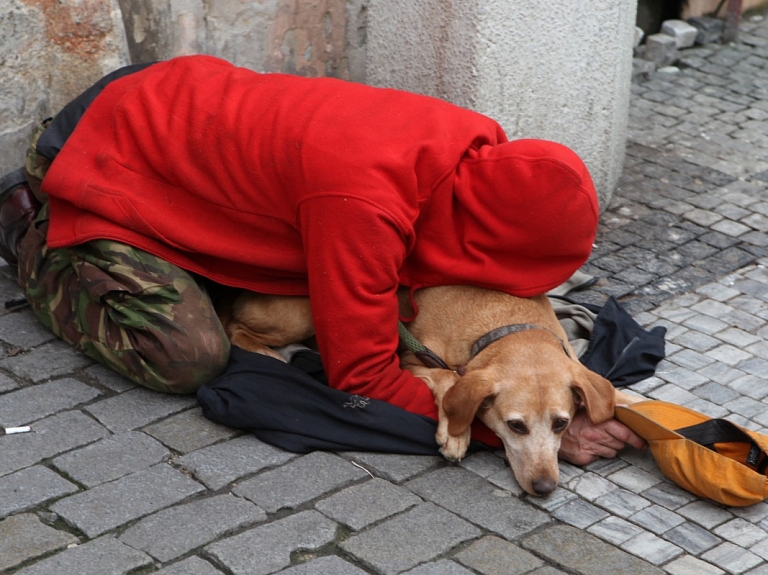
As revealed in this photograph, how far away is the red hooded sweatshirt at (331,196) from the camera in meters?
3.89

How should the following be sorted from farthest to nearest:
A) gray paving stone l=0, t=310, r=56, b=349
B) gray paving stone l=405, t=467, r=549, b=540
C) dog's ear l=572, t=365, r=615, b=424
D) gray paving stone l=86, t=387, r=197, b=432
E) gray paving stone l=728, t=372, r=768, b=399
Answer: gray paving stone l=0, t=310, r=56, b=349
gray paving stone l=728, t=372, r=768, b=399
gray paving stone l=86, t=387, r=197, b=432
dog's ear l=572, t=365, r=615, b=424
gray paving stone l=405, t=467, r=549, b=540

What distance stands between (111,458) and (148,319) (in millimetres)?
607

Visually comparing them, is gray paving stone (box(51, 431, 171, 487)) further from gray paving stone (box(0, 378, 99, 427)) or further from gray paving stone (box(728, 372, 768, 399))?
gray paving stone (box(728, 372, 768, 399))

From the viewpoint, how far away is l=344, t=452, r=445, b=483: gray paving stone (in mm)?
3908

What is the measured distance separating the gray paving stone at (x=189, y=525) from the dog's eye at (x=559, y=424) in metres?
1.09

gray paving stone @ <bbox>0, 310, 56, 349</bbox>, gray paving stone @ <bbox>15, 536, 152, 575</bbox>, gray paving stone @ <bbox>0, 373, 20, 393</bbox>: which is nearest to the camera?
gray paving stone @ <bbox>15, 536, 152, 575</bbox>

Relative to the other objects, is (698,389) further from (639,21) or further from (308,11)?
(639,21)

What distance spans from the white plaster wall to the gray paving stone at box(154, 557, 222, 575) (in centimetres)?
302

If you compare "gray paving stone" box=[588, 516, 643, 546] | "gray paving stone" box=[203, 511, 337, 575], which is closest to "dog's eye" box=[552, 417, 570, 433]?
"gray paving stone" box=[588, 516, 643, 546]

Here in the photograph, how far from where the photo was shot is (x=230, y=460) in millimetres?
3924

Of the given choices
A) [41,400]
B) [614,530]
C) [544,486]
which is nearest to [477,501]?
[544,486]

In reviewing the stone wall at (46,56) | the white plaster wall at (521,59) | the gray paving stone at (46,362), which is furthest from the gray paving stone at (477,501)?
the stone wall at (46,56)

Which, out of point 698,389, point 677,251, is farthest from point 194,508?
point 677,251

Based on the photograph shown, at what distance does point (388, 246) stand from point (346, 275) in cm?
18
